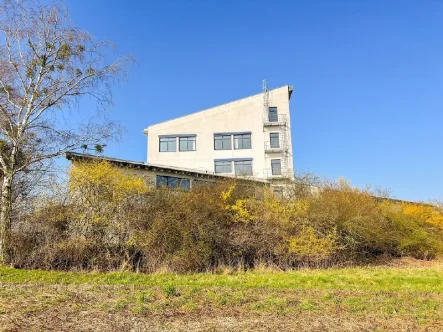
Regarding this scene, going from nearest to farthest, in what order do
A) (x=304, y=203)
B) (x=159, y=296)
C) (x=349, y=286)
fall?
(x=159, y=296), (x=349, y=286), (x=304, y=203)

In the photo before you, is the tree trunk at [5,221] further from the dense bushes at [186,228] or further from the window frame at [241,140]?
the window frame at [241,140]

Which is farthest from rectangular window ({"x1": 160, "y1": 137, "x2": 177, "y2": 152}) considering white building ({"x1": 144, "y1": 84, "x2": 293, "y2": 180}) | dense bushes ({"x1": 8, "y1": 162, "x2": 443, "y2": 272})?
dense bushes ({"x1": 8, "y1": 162, "x2": 443, "y2": 272})

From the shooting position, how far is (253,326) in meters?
5.47

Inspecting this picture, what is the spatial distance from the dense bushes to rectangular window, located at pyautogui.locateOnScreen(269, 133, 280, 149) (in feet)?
68.3

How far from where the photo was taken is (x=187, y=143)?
38.1 m

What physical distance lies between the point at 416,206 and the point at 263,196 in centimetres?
1227

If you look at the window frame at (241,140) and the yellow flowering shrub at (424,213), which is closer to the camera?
the yellow flowering shrub at (424,213)

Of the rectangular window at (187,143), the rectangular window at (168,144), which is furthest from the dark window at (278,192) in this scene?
the rectangular window at (168,144)

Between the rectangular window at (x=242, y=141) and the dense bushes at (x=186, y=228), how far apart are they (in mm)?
20548

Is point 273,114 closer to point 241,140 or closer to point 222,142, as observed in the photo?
point 241,140

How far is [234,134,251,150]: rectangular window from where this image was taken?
3828 cm

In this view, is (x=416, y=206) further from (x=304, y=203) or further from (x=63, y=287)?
(x=63, y=287)

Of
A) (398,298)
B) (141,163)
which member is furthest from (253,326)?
(141,163)

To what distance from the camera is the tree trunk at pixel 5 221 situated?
12.1 m
